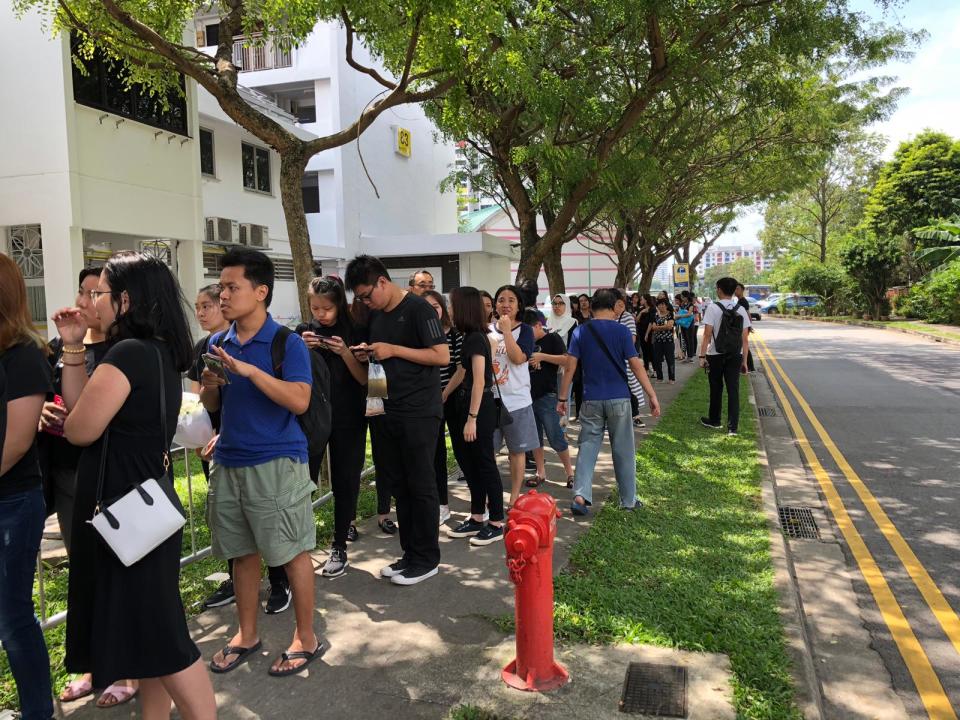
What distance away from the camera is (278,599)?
421 centimetres

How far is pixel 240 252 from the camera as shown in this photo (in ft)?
10.9

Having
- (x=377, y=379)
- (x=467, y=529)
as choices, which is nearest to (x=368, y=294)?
(x=377, y=379)

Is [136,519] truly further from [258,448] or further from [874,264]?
[874,264]

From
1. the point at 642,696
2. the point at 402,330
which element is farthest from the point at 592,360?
the point at 642,696

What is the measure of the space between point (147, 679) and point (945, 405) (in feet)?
38.3

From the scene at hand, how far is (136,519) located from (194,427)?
1218mm

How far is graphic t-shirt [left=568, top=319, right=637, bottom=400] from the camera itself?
593cm

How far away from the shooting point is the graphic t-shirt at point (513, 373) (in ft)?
18.9

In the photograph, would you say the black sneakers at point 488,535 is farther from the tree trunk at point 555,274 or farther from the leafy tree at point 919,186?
the leafy tree at point 919,186

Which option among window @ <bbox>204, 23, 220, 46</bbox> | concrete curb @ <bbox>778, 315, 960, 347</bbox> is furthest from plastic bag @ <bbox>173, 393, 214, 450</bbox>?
concrete curb @ <bbox>778, 315, 960, 347</bbox>

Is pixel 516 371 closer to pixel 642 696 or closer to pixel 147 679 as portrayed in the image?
pixel 642 696

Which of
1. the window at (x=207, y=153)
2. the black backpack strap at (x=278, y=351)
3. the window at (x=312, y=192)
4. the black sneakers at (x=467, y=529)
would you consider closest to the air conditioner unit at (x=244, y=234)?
the window at (x=207, y=153)

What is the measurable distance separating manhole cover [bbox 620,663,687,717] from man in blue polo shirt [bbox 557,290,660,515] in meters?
2.42

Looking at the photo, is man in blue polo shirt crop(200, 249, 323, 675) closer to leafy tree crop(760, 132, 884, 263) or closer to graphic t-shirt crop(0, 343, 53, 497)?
graphic t-shirt crop(0, 343, 53, 497)
